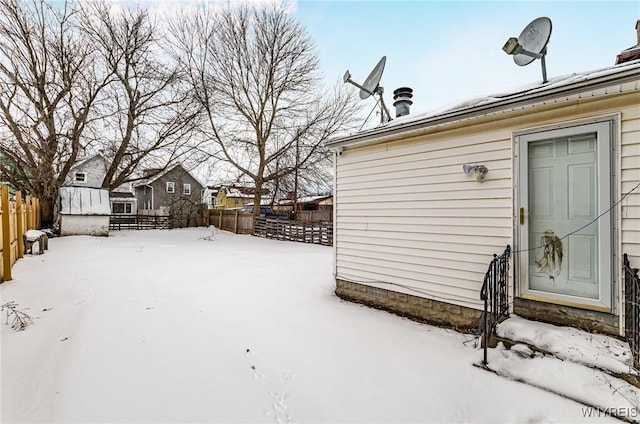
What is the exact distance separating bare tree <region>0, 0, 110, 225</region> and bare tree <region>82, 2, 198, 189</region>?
0.91m

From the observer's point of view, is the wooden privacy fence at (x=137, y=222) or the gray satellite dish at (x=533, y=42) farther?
the wooden privacy fence at (x=137, y=222)

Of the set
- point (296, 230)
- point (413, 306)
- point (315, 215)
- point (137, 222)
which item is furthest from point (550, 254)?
point (137, 222)

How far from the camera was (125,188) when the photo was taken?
26766 mm

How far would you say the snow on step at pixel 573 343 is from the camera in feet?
8.55

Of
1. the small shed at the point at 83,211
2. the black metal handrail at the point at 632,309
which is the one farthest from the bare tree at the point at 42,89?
the black metal handrail at the point at 632,309

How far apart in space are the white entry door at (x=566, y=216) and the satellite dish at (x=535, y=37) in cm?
127

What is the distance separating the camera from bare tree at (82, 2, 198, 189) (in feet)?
47.2

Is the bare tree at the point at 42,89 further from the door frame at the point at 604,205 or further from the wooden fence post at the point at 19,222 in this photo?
the door frame at the point at 604,205

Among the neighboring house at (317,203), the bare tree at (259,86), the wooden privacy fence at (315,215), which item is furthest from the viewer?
the neighboring house at (317,203)

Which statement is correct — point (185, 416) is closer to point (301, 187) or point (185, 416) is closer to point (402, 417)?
point (402, 417)

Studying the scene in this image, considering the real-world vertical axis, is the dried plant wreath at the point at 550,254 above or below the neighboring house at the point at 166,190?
below

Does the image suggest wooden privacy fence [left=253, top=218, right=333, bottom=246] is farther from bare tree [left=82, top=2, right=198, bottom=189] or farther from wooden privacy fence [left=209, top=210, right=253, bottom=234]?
bare tree [left=82, top=2, right=198, bottom=189]

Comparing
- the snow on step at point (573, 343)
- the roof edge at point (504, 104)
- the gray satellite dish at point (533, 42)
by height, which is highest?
the gray satellite dish at point (533, 42)

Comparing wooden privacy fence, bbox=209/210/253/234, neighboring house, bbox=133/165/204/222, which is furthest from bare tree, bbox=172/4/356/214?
neighboring house, bbox=133/165/204/222
